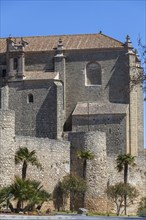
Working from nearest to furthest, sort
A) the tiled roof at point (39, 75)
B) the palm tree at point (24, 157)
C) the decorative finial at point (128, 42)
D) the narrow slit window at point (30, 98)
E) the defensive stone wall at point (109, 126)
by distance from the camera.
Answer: the palm tree at point (24, 157), the defensive stone wall at point (109, 126), the tiled roof at point (39, 75), the narrow slit window at point (30, 98), the decorative finial at point (128, 42)

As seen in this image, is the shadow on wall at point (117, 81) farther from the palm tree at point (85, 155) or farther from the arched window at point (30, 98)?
the palm tree at point (85, 155)

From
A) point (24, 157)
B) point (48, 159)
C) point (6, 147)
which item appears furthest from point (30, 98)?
point (6, 147)

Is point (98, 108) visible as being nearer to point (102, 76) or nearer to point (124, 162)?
point (102, 76)

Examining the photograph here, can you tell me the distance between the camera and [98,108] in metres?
82.6

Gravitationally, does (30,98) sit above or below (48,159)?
above

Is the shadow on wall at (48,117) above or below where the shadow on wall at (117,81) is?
below

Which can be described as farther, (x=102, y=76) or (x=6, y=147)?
(x=102, y=76)

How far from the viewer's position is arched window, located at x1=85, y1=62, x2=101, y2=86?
8525 cm

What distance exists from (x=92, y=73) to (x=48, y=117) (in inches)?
250

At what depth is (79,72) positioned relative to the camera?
279 feet

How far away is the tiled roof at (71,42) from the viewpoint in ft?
279

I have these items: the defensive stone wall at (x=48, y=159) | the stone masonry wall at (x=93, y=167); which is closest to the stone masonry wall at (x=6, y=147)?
the defensive stone wall at (x=48, y=159)

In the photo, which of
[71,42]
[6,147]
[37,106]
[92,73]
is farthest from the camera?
[71,42]

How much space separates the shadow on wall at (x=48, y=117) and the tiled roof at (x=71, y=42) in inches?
188
